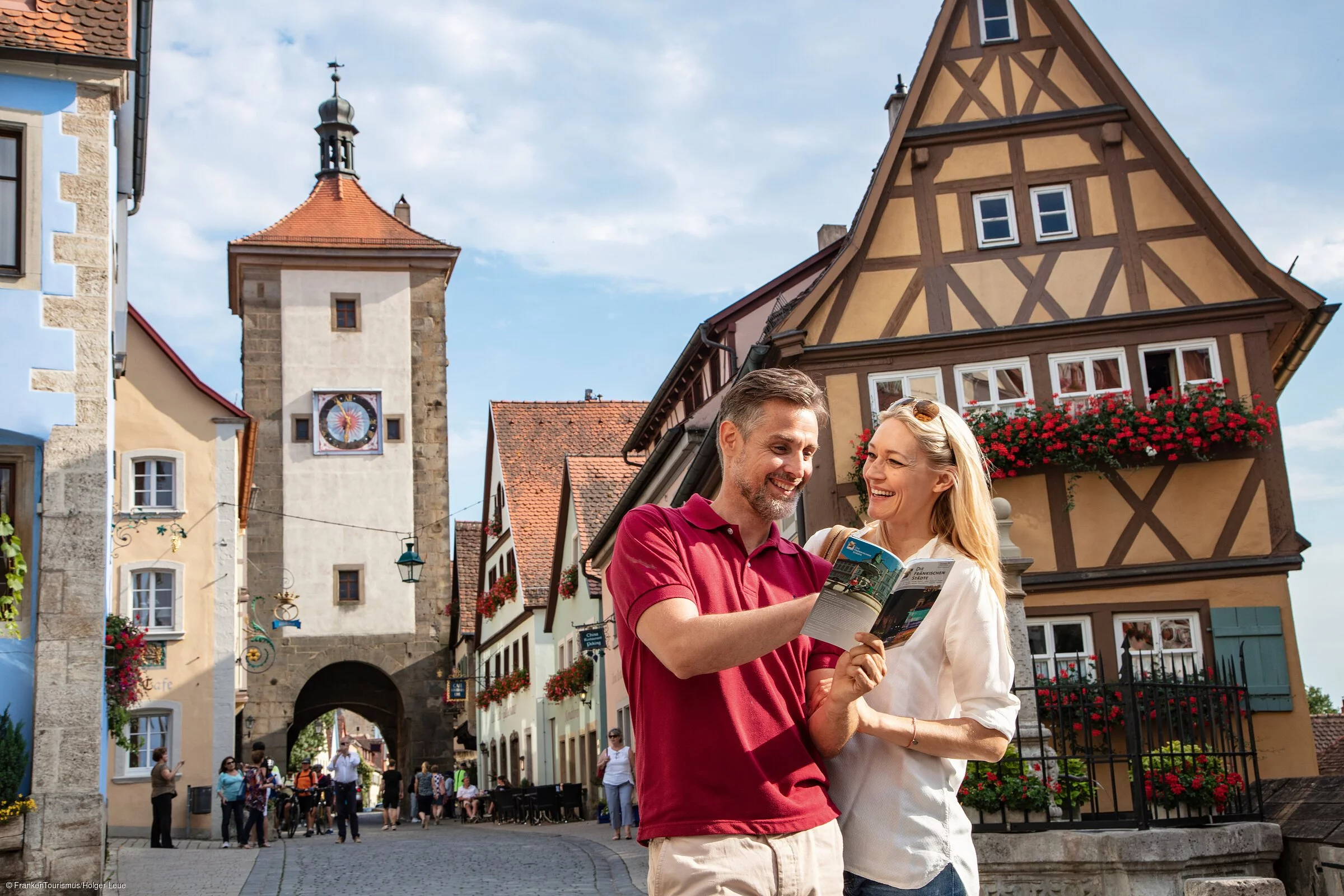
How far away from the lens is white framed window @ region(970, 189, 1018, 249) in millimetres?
16922

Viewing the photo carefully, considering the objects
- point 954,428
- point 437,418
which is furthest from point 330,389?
point 954,428

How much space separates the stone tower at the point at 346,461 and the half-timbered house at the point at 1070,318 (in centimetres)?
2289

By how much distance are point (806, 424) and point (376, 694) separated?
3980cm

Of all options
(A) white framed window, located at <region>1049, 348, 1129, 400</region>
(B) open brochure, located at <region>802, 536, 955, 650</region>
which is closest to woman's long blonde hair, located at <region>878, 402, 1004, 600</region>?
(B) open brochure, located at <region>802, 536, 955, 650</region>

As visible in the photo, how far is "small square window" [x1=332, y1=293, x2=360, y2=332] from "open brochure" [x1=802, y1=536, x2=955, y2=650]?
37586 mm

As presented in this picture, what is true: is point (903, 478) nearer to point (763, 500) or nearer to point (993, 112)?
point (763, 500)

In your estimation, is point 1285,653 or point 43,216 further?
point 1285,653

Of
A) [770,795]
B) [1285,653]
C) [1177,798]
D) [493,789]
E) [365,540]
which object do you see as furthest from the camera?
[365,540]

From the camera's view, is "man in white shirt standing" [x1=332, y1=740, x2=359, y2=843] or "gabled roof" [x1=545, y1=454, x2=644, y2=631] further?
"gabled roof" [x1=545, y1=454, x2=644, y2=631]

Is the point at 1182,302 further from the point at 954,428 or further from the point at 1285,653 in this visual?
the point at 954,428

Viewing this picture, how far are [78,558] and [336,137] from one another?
34.7 meters

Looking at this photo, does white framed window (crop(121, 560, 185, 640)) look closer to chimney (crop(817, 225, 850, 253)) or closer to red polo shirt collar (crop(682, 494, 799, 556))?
chimney (crop(817, 225, 850, 253))

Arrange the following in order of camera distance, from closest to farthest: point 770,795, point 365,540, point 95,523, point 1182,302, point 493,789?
point 770,795, point 95,523, point 1182,302, point 493,789, point 365,540

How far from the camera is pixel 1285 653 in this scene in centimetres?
1545
